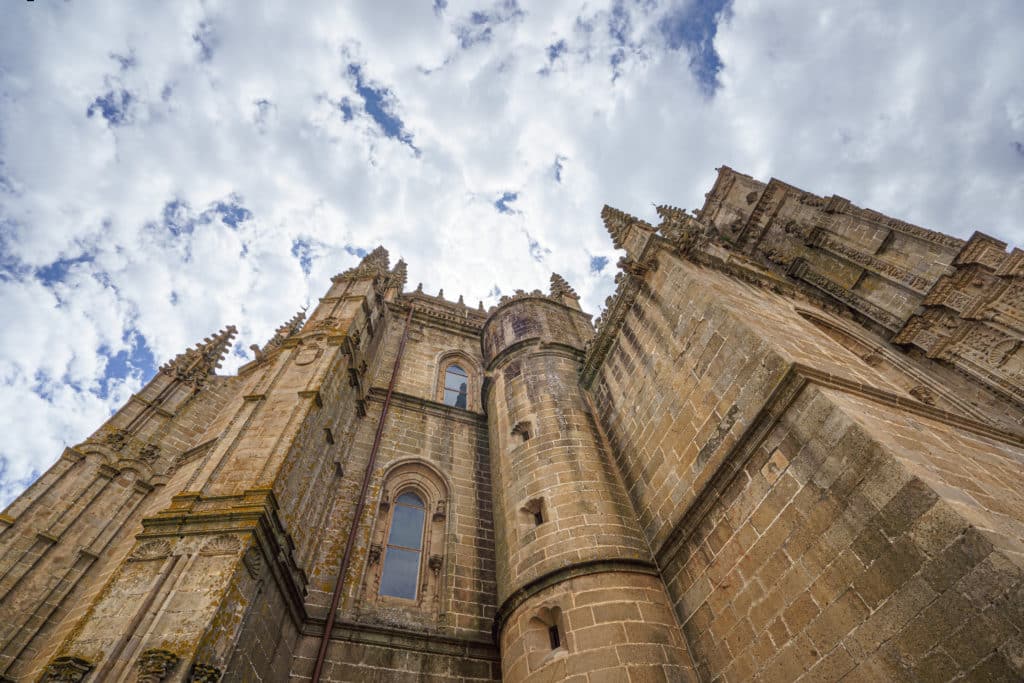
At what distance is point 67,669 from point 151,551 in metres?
1.53

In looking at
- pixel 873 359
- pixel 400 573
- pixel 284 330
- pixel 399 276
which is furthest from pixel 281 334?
pixel 873 359

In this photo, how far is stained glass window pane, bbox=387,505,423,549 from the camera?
10.4 meters

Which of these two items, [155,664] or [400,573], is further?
[400,573]

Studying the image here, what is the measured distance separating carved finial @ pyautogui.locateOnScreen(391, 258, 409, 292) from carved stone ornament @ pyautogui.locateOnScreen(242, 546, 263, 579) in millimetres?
14066

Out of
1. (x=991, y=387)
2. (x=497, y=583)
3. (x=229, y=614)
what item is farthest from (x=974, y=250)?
(x=229, y=614)

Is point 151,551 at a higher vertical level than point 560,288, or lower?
lower

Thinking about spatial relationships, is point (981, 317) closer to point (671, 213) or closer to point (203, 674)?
point (671, 213)

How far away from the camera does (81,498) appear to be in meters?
9.76

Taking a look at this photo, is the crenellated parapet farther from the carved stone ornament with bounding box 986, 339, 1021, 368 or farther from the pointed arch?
the pointed arch

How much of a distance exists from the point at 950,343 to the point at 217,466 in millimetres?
17004

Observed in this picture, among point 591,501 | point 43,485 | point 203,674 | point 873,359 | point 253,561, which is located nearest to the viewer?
point 203,674

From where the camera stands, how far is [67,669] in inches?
189

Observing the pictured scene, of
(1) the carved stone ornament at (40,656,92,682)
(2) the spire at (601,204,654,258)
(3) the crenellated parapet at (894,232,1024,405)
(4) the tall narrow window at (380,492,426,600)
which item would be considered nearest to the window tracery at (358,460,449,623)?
(4) the tall narrow window at (380,492,426,600)

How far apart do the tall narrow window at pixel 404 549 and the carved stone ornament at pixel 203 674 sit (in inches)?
177
